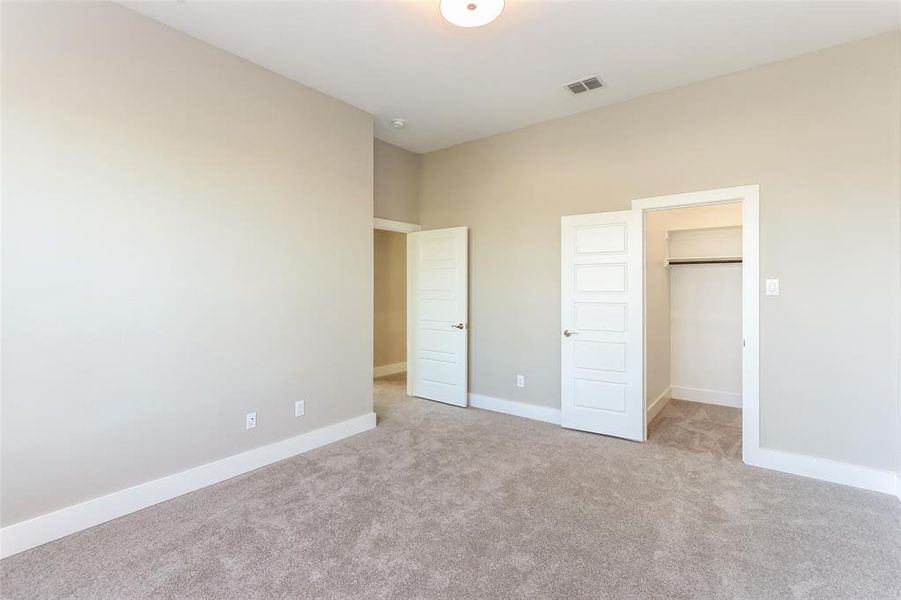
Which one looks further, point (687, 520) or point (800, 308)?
point (800, 308)

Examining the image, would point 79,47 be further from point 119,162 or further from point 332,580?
point 332,580

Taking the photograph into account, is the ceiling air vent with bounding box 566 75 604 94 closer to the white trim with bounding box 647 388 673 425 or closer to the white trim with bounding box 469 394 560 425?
the white trim with bounding box 469 394 560 425

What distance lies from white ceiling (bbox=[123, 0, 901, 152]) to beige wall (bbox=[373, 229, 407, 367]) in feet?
11.2

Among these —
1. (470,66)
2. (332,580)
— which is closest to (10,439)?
(332,580)

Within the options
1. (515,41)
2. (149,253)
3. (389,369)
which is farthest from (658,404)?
(149,253)

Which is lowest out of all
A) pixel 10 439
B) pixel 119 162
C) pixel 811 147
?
pixel 10 439

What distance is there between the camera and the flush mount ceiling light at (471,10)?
222cm

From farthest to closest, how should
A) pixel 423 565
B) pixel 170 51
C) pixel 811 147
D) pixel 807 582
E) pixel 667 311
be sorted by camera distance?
pixel 667 311 → pixel 811 147 → pixel 170 51 → pixel 423 565 → pixel 807 582

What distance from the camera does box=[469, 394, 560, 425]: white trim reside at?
4168 millimetres

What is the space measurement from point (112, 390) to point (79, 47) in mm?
1989

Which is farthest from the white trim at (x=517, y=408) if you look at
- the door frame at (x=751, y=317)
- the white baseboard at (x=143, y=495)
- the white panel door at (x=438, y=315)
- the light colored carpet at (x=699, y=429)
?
the white baseboard at (x=143, y=495)

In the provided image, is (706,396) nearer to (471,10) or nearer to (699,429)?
(699,429)

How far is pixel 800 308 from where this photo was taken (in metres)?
2.98

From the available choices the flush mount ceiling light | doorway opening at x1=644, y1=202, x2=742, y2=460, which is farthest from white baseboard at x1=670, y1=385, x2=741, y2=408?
the flush mount ceiling light
